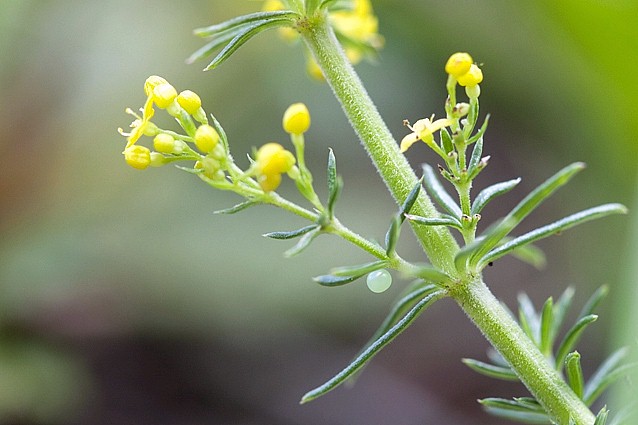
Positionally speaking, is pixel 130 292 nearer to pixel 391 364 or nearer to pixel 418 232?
pixel 391 364

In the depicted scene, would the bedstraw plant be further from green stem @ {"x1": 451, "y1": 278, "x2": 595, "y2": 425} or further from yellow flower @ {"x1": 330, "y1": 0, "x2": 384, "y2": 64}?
yellow flower @ {"x1": 330, "y1": 0, "x2": 384, "y2": 64}

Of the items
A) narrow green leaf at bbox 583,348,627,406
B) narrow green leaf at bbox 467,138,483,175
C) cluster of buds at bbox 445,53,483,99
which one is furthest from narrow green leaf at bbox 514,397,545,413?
cluster of buds at bbox 445,53,483,99

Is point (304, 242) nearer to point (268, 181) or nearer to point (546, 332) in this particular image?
point (268, 181)

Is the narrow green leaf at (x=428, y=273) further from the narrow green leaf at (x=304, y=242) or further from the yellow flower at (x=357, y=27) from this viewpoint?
the yellow flower at (x=357, y=27)

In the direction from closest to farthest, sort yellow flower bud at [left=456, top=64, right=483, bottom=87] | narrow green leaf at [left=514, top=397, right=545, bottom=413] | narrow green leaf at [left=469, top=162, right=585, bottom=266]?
1. narrow green leaf at [left=469, top=162, right=585, bottom=266]
2. yellow flower bud at [left=456, top=64, right=483, bottom=87]
3. narrow green leaf at [left=514, top=397, right=545, bottom=413]

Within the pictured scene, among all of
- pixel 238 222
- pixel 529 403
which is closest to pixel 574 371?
pixel 529 403

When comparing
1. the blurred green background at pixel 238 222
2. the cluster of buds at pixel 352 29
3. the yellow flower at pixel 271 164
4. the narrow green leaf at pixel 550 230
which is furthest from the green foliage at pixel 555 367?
the blurred green background at pixel 238 222
